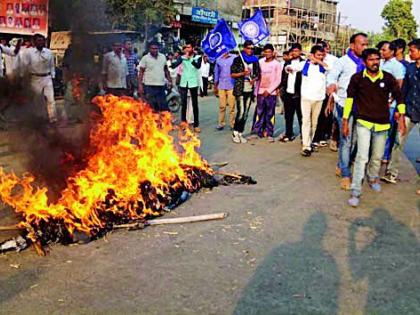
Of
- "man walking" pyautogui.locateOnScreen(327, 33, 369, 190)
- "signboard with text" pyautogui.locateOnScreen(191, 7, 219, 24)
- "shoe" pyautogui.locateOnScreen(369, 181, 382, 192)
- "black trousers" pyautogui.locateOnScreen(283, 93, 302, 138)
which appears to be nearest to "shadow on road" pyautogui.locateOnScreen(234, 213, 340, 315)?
"shoe" pyautogui.locateOnScreen(369, 181, 382, 192)

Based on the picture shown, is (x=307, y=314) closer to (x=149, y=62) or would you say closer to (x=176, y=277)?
(x=176, y=277)

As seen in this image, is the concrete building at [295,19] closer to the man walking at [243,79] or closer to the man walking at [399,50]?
the man walking at [243,79]

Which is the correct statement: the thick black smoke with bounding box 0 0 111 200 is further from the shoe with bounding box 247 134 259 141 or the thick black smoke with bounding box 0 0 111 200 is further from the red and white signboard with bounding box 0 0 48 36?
the shoe with bounding box 247 134 259 141

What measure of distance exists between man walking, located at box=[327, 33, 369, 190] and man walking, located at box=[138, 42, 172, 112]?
4215 mm

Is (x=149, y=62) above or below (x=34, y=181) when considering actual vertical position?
above

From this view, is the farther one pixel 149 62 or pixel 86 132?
pixel 149 62

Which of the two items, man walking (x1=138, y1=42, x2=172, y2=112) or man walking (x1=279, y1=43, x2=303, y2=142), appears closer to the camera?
man walking (x1=279, y1=43, x2=303, y2=142)

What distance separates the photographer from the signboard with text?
82.4 ft

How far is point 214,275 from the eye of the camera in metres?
3.72

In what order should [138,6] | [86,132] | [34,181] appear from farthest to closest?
1. [138,6]
2. [86,132]
3. [34,181]

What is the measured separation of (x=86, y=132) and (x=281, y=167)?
3.36m

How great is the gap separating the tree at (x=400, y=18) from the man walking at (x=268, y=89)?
36.0m

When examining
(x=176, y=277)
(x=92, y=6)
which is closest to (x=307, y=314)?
(x=176, y=277)

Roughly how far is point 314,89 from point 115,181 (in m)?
4.57
